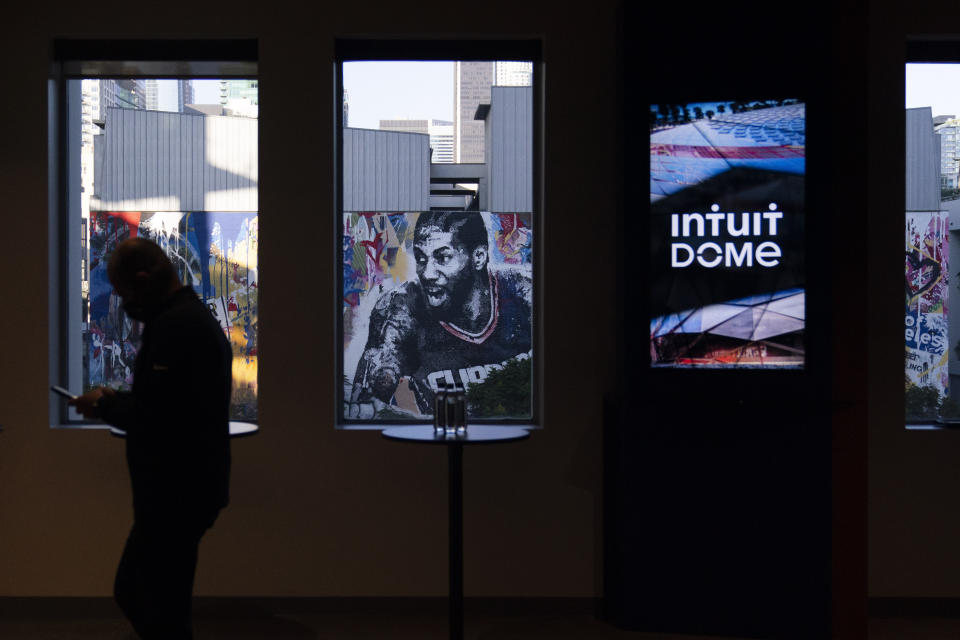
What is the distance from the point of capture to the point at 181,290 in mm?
2631

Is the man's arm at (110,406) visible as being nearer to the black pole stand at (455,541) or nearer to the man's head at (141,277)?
the man's head at (141,277)

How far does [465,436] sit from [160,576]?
1.11 meters

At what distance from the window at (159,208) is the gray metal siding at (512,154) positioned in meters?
1.17

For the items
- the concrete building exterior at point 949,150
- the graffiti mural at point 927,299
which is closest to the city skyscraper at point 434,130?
the graffiti mural at point 927,299

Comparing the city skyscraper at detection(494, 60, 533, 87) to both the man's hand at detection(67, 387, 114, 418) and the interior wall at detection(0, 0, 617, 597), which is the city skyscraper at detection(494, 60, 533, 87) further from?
the man's hand at detection(67, 387, 114, 418)

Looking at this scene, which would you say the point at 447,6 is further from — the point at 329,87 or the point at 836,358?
the point at 836,358

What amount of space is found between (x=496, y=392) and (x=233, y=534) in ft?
4.63

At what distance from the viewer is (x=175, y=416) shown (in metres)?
2.48

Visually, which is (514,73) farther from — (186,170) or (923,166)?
(923,166)

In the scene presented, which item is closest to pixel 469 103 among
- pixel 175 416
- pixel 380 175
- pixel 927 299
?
pixel 380 175

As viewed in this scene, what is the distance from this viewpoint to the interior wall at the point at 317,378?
12.8ft

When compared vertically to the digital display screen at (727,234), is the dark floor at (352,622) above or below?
below

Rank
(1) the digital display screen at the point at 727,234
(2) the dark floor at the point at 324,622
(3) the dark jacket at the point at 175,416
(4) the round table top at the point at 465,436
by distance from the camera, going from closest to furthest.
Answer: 1. (3) the dark jacket at the point at 175,416
2. (4) the round table top at the point at 465,436
3. (1) the digital display screen at the point at 727,234
4. (2) the dark floor at the point at 324,622

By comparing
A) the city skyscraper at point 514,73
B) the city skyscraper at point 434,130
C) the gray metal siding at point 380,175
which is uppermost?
the city skyscraper at point 514,73
